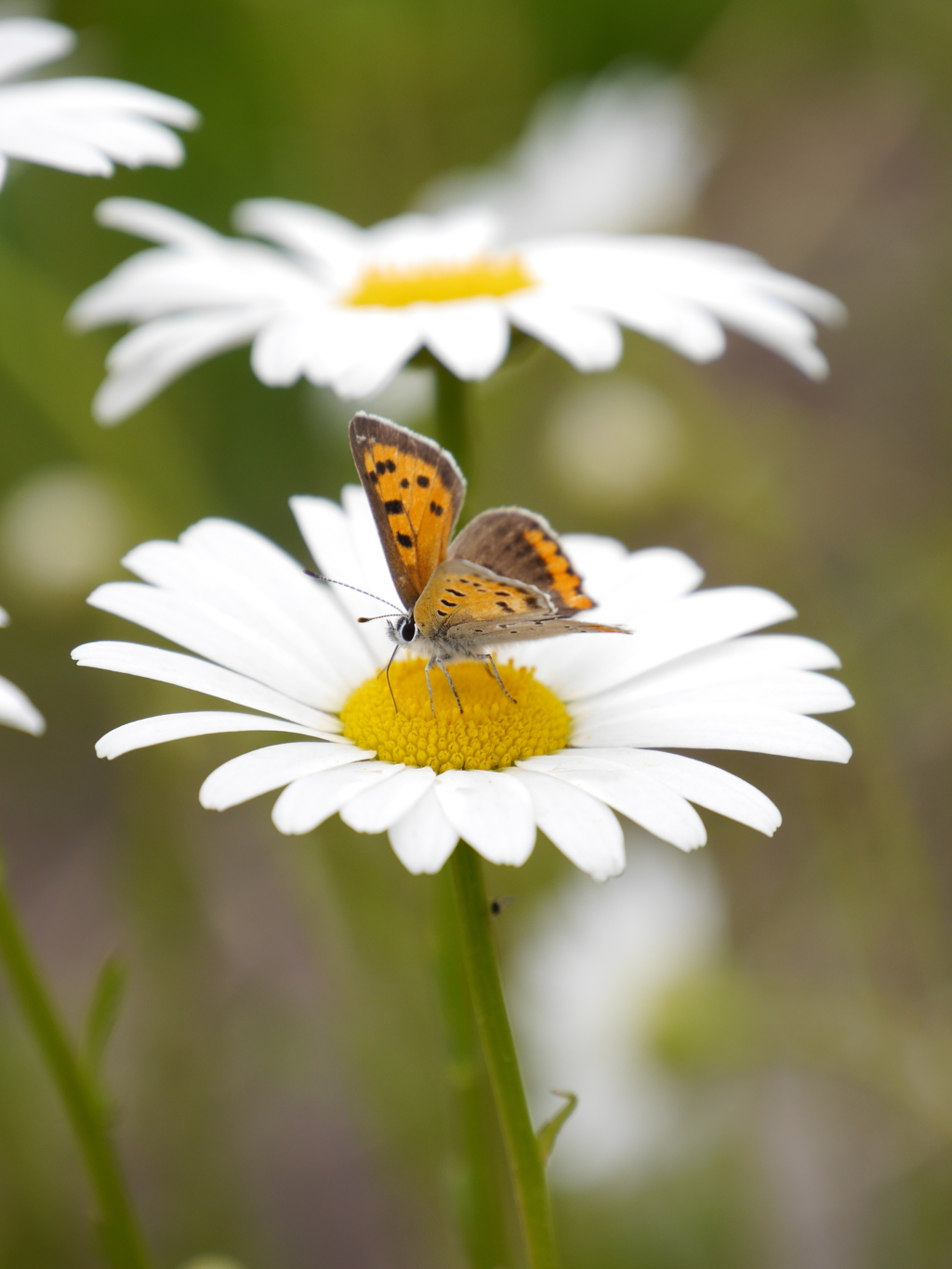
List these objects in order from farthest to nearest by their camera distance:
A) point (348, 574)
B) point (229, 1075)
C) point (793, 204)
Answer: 1. point (793, 204)
2. point (229, 1075)
3. point (348, 574)

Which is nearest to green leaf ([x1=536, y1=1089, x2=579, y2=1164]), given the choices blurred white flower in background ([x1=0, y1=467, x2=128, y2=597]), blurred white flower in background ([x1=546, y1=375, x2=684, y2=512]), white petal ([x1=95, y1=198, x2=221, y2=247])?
white petal ([x1=95, y1=198, x2=221, y2=247])

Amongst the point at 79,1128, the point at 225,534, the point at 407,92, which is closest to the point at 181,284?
the point at 225,534

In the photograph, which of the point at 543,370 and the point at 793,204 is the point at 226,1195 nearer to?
the point at 543,370

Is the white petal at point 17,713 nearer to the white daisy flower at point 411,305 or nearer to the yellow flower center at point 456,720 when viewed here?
the yellow flower center at point 456,720

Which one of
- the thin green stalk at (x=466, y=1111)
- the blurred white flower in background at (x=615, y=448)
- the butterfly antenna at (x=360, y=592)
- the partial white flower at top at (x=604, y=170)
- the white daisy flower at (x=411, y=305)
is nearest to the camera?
the thin green stalk at (x=466, y=1111)

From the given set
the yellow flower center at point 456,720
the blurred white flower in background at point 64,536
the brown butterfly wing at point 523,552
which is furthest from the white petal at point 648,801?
the blurred white flower in background at point 64,536

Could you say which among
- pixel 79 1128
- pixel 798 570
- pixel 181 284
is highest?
pixel 181 284
